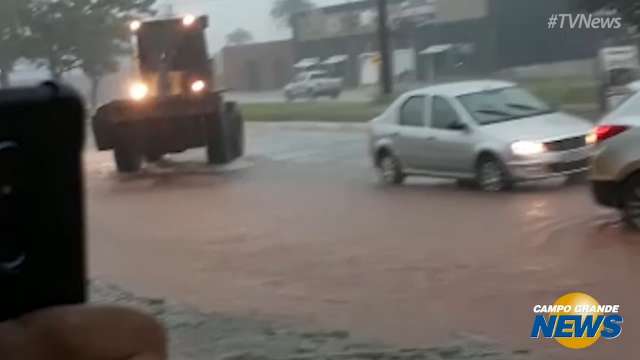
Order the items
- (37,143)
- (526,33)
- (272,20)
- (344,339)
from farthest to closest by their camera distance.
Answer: (272,20), (526,33), (344,339), (37,143)

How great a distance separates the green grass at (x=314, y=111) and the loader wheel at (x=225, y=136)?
271 inches

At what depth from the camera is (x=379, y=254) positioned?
10180 mm

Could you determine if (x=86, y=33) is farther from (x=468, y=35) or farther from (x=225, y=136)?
(x=468, y=35)

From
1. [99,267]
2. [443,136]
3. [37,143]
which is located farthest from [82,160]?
[443,136]

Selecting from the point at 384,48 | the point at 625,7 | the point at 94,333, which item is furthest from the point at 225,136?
the point at 94,333

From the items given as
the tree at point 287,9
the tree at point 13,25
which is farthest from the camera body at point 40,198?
the tree at point 287,9

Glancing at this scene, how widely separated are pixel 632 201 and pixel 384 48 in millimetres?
21559

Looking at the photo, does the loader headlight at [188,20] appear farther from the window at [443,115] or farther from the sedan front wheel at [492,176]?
the sedan front wheel at [492,176]

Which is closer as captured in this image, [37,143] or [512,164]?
[37,143]

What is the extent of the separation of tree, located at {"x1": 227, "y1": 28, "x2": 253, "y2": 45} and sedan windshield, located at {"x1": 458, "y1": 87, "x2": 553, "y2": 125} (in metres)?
13.4

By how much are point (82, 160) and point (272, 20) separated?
3838 centimetres

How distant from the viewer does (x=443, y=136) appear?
47.8 feet

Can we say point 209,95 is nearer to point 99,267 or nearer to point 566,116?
Answer: point 566,116

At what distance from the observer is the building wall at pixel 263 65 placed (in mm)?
41062
